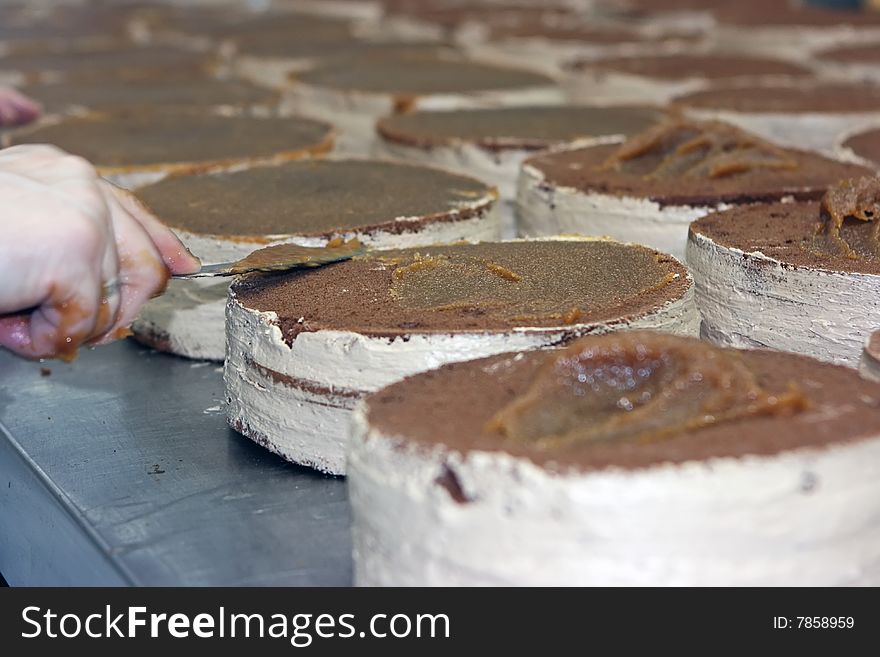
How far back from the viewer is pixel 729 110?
175 inches

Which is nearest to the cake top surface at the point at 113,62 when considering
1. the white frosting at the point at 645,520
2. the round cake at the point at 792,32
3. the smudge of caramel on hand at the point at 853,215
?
the round cake at the point at 792,32

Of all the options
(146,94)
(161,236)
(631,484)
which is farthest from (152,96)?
(631,484)

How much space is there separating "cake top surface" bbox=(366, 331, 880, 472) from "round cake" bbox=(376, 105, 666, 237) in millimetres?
2025

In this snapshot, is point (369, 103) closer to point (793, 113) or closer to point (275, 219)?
point (793, 113)

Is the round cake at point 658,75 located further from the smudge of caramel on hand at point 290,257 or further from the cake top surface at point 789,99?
the smudge of caramel on hand at point 290,257

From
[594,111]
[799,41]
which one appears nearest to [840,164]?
[594,111]

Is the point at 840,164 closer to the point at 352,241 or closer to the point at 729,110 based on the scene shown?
the point at 729,110

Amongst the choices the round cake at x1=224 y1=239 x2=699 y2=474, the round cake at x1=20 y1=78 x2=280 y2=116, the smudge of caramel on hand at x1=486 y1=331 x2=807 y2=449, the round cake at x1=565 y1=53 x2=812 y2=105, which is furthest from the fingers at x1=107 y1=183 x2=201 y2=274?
the round cake at x1=565 y1=53 x2=812 y2=105

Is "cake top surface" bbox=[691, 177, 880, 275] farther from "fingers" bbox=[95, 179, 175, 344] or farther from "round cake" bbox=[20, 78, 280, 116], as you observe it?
"round cake" bbox=[20, 78, 280, 116]

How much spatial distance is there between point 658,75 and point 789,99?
77 centimetres

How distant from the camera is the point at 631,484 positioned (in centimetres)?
160

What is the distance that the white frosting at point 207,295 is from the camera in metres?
3.07

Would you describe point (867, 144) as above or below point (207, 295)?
above

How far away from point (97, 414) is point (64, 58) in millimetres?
4482
